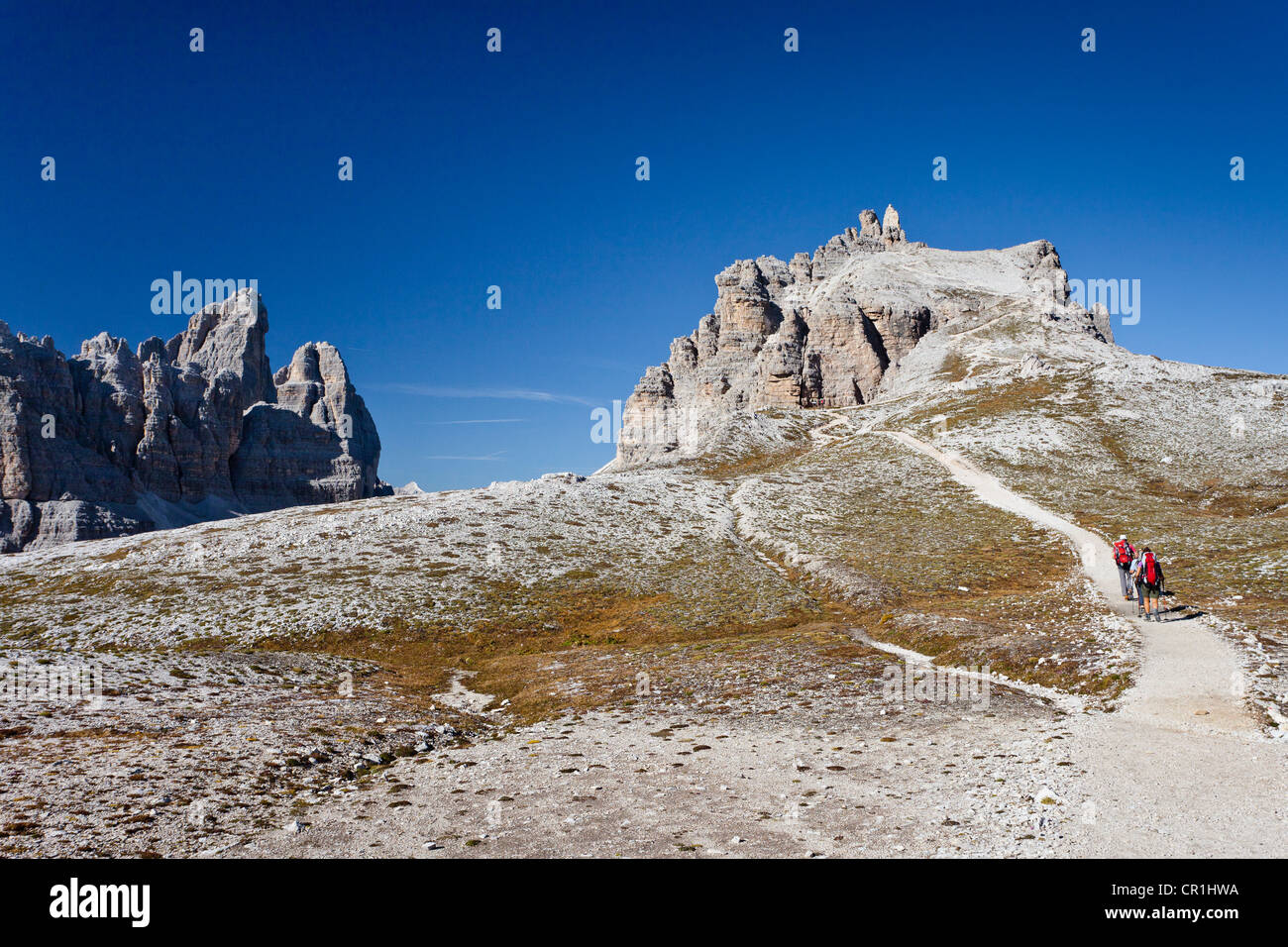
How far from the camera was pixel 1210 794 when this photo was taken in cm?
1252

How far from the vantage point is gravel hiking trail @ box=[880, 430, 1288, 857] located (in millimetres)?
10664

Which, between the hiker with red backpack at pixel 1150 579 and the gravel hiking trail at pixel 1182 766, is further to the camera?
the hiker with red backpack at pixel 1150 579

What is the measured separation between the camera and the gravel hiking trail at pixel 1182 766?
10.7 meters

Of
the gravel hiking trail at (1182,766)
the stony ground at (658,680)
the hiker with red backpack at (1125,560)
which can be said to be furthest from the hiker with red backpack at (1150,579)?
the gravel hiking trail at (1182,766)

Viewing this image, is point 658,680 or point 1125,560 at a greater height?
point 1125,560

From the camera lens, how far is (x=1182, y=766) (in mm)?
14195

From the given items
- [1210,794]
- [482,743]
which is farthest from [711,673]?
[1210,794]

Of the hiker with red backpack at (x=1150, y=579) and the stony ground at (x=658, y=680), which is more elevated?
the hiker with red backpack at (x=1150, y=579)

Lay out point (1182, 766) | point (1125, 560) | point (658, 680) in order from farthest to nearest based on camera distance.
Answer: point (1125, 560) → point (658, 680) → point (1182, 766)

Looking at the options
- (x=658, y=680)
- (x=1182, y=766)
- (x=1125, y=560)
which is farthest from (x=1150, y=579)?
(x=658, y=680)

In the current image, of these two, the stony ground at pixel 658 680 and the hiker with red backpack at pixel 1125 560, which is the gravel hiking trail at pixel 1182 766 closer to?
the stony ground at pixel 658 680

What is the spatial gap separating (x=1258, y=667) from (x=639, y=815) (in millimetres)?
20527

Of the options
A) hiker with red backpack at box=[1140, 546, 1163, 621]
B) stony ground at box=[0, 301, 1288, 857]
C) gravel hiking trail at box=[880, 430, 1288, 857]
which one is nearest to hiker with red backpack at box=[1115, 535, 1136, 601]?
stony ground at box=[0, 301, 1288, 857]

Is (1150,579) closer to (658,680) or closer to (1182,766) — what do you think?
(1182,766)
